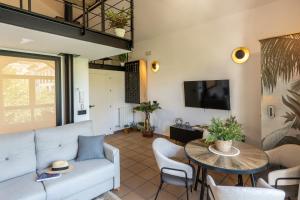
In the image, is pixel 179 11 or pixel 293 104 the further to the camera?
pixel 179 11

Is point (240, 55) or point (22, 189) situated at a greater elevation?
point (240, 55)

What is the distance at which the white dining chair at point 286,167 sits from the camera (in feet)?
5.98

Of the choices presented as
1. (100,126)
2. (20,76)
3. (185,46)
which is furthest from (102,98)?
(185,46)

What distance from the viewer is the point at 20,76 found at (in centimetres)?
305

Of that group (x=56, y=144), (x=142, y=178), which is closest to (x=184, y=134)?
(x=142, y=178)

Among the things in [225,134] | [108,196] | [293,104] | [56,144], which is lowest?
[108,196]

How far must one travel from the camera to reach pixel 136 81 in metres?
5.69

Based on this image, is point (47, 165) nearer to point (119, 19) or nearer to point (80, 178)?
point (80, 178)

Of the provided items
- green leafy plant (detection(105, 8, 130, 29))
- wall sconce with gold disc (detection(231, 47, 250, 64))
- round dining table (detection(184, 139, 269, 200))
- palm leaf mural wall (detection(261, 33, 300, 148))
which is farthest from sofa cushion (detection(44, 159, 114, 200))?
wall sconce with gold disc (detection(231, 47, 250, 64))

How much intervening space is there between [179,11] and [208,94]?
2004 millimetres

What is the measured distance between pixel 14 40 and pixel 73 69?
117 centimetres

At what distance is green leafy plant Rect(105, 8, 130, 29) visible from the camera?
2807 mm

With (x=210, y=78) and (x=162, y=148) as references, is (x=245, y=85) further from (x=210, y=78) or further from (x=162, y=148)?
(x=162, y=148)

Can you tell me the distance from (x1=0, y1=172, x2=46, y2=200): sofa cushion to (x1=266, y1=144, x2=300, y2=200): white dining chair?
244 centimetres
